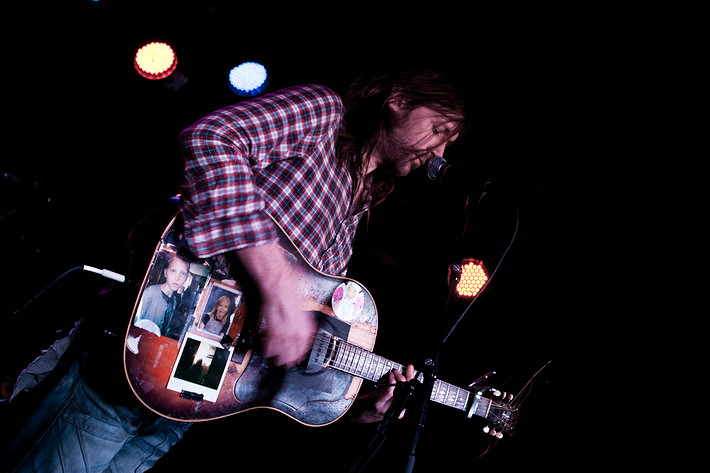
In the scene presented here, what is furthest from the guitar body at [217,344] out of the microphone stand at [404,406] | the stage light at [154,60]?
the stage light at [154,60]

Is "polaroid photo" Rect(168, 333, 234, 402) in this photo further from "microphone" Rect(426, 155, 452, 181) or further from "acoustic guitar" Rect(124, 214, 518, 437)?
"microphone" Rect(426, 155, 452, 181)

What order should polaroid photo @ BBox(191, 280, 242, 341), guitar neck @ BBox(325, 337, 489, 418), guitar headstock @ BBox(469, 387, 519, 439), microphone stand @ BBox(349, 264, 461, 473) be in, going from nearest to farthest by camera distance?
1. microphone stand @ BBox(349, 264, 461, 473)
2. polaroid photo @ BBox(191, 280, 242, 341)
3. guitar neck @ BBox(325, 337, 489, 418)
4. guitar headstock @ BBox(469, 387, 519, 439)

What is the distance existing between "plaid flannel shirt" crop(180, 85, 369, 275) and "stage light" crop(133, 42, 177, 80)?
251 centimetres

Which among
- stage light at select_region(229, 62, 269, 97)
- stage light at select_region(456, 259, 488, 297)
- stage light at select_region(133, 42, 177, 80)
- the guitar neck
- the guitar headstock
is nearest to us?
the guitar neck

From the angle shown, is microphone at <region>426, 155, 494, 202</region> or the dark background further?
the dark background

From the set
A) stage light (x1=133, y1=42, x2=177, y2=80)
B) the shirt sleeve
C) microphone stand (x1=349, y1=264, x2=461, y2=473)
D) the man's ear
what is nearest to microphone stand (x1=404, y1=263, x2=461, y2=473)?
microphone stand (x1=349, y1=264, x2=461, y2=473)

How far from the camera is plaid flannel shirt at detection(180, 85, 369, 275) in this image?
54.8 inches

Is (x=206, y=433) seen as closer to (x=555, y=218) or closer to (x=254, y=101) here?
(x=254, y=101)

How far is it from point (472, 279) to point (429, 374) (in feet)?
5.86

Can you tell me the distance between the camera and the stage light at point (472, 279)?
3084 millimetres

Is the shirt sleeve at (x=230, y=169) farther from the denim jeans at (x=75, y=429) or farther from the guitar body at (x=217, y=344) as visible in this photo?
the denim jeans at (x=75, y=429)

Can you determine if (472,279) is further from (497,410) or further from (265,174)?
(265,174)

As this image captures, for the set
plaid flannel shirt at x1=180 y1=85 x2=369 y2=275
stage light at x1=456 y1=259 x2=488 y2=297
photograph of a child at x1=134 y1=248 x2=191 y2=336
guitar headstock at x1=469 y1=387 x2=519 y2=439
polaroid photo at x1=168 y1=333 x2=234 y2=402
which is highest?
plaid flannel shirt at x1=180 y1=85 x2=369 y2=275

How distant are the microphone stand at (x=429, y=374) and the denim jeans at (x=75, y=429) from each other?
43.3 inches
